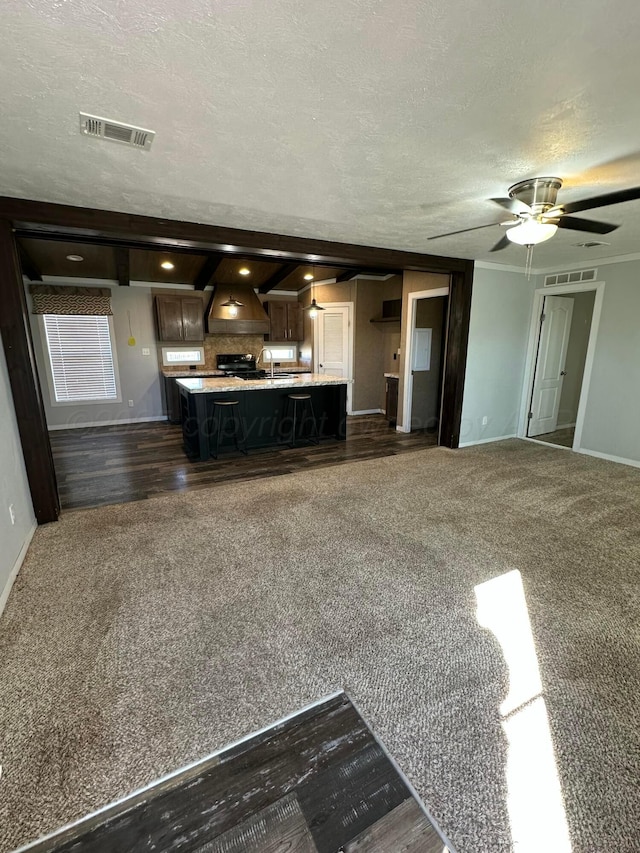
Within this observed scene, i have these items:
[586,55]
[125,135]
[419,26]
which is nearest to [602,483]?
[586,55]

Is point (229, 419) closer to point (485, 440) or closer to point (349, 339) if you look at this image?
point (349, 339)

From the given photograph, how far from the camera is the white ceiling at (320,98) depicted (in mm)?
1167

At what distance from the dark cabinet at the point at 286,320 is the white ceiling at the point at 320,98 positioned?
518cm

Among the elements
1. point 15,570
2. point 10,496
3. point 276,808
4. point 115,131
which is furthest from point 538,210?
point 15,570

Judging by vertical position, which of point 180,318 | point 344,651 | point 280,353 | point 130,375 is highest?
point 180,318

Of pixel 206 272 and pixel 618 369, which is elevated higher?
pixel 206 272

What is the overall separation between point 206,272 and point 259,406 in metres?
2.75

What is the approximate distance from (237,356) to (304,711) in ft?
22.2

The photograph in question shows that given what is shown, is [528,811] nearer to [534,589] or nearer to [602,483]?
[534,589]

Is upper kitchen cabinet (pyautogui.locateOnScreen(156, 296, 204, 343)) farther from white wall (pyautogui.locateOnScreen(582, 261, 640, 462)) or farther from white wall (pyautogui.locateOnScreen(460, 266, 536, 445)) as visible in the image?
white wall (pyautogui.locateOnScreen(582, 261, 640, 462))

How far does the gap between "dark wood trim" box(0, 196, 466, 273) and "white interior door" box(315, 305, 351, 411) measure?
9.84 feet

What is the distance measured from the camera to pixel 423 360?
6.19m

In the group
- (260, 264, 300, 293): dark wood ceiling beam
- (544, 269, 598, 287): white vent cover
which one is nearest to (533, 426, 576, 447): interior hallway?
(544, 269, 598, 287): white vent cover

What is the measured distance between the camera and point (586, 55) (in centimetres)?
131
